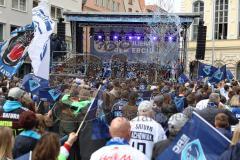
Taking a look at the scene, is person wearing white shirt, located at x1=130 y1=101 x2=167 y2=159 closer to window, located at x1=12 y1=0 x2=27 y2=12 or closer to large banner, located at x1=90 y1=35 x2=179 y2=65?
large banner, located at x1=90 y1=35 x2=179 y2=65

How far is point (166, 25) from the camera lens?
3145cm

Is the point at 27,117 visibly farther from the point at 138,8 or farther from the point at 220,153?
the point at 138,8

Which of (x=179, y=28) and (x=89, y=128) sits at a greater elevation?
(x=179, y=28)

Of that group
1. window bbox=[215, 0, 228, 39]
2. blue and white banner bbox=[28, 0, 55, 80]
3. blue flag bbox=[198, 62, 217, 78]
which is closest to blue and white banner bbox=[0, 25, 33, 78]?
blue and white banner bbox=[28, 0, 55, 80]

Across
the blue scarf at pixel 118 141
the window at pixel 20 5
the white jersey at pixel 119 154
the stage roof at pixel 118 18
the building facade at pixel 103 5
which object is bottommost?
the white jersey at pixel 119 154

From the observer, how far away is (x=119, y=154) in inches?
186

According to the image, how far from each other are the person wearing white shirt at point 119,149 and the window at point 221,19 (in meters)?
44.9

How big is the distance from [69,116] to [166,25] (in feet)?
78.6

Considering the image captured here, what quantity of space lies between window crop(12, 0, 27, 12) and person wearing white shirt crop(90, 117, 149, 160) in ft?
118

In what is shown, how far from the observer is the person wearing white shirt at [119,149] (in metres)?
4.73

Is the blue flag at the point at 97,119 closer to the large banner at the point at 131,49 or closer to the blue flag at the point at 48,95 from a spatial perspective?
the blue flag at the point at 48,95

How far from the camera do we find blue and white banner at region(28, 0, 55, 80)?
45.0 feet

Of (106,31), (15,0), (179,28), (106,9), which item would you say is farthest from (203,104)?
(106,9)

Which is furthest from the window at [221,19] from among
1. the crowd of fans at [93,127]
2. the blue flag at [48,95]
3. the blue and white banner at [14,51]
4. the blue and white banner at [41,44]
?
the blue flag at [48,95]
